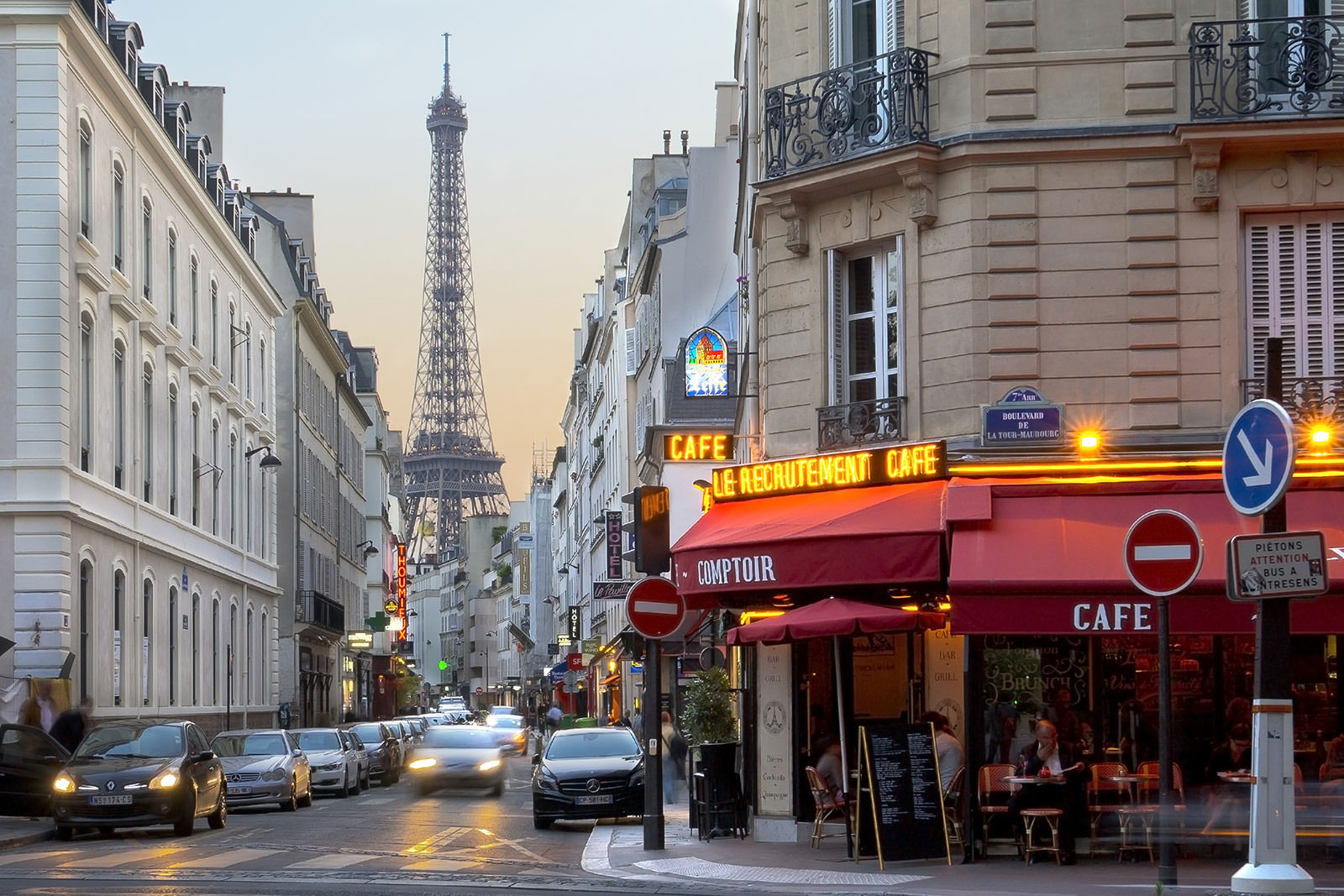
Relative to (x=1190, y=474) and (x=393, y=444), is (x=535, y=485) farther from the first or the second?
(x=1190, y=474)

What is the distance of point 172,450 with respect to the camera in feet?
135

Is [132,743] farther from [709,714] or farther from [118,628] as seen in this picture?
[118,628]

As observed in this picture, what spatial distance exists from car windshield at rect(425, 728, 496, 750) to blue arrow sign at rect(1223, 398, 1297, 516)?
78.7 feet

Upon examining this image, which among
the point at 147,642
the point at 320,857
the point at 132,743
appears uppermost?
the point at 147,642

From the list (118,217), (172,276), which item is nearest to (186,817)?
(118,217)

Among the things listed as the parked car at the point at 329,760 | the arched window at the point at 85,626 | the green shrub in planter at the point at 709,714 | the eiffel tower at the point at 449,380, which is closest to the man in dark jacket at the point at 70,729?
the arched window at the point at 85,626

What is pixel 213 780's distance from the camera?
24578 millimetres

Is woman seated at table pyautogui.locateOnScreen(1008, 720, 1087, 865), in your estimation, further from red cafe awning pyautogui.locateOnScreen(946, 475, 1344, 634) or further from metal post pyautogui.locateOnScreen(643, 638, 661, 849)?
metal post pyautogui.locateOnScreen(643, 638, 661, 849)

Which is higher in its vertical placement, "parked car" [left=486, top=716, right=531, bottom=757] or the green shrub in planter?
the green shrub in planter

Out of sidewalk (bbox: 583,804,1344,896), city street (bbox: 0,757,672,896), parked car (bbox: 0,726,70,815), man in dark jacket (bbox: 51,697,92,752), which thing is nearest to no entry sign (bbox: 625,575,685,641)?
sidewalk (bbox: 583,804,1344,896)

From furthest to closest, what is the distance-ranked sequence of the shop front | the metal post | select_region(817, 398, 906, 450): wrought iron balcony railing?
1. select_region(817, 398, 906, 450): wrought iron balcony railing
2. the metal post
3. the shop front

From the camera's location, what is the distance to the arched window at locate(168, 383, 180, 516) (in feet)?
134

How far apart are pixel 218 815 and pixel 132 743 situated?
176 centimetres

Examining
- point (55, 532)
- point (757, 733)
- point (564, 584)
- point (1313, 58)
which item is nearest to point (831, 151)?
point (1313, 58)
